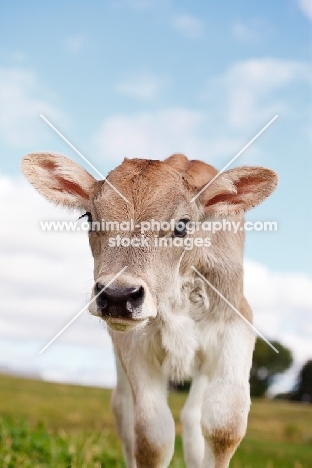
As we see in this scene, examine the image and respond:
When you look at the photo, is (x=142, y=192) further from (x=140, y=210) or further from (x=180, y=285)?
(x=180, y=285)

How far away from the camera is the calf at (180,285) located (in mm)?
5074

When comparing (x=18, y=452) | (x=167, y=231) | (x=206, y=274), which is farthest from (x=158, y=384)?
(x=18, y=452)

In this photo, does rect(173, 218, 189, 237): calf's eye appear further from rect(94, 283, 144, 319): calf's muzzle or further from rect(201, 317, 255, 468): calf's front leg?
rect(201, 317, 255, 468): calf's front leg

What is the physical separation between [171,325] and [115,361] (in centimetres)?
138

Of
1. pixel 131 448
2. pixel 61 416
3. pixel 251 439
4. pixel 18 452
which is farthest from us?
pixel 251 439

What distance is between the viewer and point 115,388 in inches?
269

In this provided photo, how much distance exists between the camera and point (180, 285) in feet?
18.0

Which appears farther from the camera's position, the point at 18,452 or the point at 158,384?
the point at 18,452

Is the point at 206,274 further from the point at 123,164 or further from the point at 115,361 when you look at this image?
the point at 115,361

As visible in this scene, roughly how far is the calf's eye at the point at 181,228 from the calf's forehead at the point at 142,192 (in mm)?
107

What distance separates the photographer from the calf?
16.6 ft

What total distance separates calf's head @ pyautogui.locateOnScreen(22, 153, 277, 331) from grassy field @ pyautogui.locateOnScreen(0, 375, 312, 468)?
2.32 meters

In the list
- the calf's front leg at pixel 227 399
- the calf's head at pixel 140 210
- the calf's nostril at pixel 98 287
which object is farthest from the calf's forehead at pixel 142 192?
the calf's front leg at pixel 227 399

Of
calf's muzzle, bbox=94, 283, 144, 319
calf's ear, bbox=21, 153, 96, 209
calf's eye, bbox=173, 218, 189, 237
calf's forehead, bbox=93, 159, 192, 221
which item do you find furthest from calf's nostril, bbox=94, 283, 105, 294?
calf's ear, bbox=21, 153, 96, 209
